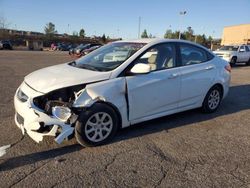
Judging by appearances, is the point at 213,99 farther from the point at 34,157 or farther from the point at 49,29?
the point at 49,29

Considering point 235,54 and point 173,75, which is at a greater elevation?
point 173,75

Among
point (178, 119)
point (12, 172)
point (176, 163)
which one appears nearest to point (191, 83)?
point (178, 119)

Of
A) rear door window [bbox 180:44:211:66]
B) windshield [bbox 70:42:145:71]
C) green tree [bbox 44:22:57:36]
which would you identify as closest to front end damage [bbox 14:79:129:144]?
windshield [bbox 70:42:145:71]

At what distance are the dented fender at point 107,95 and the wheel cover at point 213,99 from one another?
2.42 metres

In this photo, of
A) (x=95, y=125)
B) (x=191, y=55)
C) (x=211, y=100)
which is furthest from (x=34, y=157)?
(x=211, y=100)

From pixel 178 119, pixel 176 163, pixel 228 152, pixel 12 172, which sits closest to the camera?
pixel 12 172

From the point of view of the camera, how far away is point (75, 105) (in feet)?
12.9

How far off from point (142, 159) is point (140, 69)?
1.40m

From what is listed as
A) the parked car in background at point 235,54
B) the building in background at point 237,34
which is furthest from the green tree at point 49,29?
the parked car in background at point 235,54

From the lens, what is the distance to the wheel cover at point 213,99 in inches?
237

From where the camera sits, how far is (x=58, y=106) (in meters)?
3.90

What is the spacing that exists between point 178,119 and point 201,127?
56 cm

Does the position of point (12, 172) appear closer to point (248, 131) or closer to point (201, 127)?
point (201, 127)

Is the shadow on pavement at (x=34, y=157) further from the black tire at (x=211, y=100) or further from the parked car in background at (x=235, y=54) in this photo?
the parked car in background at (x=235, y=54)
